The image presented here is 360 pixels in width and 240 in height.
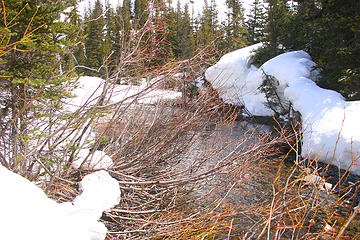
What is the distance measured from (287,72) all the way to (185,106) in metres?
8.11

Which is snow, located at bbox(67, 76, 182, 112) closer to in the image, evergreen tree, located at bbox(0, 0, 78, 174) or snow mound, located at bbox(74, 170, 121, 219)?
evergreen tree, located at bbox(0, 0, 78, 174)

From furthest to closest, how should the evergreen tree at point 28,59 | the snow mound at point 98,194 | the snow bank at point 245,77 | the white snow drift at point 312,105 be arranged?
the snow bank at point 245,77
the white snow drift at point 312,105
the evergreen tree at point 28,59
the snow mound at point 98,194

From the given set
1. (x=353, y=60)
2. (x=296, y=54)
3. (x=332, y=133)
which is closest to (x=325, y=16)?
(x=353, y=60)

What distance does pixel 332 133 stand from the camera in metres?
7.55

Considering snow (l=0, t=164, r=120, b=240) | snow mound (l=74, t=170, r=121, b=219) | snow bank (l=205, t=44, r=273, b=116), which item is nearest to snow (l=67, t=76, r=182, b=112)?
snow mound (l=74, t=170, r=121, b=219)

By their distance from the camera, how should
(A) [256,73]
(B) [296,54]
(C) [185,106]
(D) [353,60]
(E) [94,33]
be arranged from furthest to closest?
(E) [94,33]
(A) [256,73]
(B) [296,54]
(D) [353,60]
(C) [185,106]

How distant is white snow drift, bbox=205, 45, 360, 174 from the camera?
6793mm

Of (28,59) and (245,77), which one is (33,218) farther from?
(245,77)

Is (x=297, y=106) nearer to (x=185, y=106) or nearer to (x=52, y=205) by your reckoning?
(x=185, y=106)

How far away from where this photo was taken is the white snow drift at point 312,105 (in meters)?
6.79

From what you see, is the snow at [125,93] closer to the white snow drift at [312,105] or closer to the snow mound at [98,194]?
the snow mound at [98,194]

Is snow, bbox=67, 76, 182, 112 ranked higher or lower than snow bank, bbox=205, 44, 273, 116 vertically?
higher

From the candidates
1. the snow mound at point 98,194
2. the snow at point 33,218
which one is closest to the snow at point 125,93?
the snow mound at point 98,194

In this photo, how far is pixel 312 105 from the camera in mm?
8945
